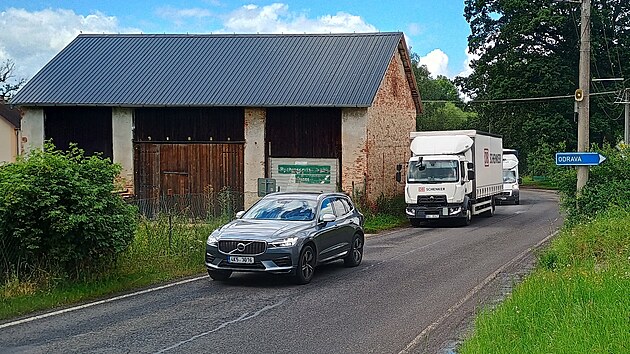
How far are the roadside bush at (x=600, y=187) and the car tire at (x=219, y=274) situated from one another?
870cm

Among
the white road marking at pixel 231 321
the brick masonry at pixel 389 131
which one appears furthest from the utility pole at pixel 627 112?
the white road marking at pixel 231 321

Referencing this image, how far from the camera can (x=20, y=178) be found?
13469mm

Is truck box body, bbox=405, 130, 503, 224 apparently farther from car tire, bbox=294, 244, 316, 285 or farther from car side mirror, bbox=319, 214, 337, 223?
car tire, bbox=294, 244, 316, 285

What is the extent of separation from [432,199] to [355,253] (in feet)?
42.6

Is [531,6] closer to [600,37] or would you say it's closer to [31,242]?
[600,37]

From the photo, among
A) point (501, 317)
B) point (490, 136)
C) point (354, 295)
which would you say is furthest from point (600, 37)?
point (501, 317)

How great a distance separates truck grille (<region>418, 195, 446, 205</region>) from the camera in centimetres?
3017

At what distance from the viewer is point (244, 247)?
577 inches

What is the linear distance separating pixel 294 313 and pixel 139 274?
4335 millimetres

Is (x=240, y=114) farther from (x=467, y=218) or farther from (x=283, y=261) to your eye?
(x=283, y=261)

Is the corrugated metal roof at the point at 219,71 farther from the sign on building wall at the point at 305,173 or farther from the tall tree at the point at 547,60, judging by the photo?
the tall tree at the point at 547,60

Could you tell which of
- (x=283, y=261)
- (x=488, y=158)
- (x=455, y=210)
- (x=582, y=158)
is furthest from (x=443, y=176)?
(x=283, y=261)

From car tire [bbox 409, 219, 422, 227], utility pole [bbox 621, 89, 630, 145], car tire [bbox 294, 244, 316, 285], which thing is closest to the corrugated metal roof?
car tire [bbox 409, 219, 422, 227]

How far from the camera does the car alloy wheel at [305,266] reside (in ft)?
48.9
